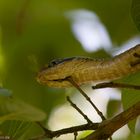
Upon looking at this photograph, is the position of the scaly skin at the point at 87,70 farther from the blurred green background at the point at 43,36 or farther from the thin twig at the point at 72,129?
the blurred green background at the point at 43,36

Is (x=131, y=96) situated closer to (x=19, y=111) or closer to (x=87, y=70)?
(x=87, y=70)

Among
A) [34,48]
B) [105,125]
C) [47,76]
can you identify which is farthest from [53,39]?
[105,125]

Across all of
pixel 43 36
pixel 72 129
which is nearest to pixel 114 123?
pixel 72 129

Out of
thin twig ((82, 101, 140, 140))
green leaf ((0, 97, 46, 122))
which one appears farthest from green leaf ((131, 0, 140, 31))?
green leaf ((0, 97, 46, 122))

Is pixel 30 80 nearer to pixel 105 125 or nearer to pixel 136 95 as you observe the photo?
pixel 136 95

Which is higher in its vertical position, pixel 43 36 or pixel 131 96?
pixel 131 96

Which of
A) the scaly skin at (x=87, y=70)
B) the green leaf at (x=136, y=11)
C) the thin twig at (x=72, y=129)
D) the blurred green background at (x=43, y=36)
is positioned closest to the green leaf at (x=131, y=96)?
the scaly skin at (x=87, y=70)

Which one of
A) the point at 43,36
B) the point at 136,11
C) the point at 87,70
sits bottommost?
the point at 43,36
